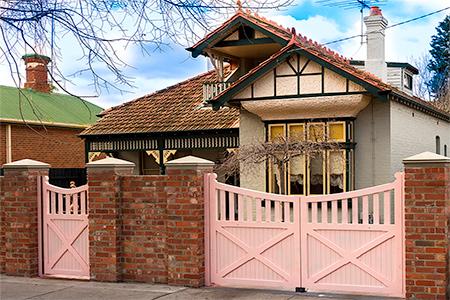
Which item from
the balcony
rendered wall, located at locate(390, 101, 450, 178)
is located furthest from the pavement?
the balcony

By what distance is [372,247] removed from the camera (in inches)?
283

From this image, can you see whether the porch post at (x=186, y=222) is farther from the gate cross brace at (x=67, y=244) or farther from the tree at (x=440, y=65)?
the tree at (x=440, y=65)

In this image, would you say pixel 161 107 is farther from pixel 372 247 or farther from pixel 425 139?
Answer: pixel 372 247

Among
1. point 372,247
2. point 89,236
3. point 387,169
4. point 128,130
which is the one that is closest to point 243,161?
point 387,169

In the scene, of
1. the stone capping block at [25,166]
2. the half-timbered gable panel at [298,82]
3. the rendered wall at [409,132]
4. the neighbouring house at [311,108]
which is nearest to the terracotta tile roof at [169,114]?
the neighbouring house at [311,108]

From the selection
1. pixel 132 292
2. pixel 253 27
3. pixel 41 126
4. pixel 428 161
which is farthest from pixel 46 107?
pixel 428 161

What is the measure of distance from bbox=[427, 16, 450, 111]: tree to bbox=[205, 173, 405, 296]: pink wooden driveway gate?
108ft

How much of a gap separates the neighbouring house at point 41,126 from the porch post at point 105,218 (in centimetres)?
1431

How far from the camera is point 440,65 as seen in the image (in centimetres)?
4000

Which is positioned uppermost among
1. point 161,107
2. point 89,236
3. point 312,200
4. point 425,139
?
point 161,107

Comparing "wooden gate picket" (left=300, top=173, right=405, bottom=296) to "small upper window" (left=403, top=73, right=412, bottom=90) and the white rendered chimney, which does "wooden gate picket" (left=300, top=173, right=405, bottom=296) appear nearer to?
the white rendered chimney

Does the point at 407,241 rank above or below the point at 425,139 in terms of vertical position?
below

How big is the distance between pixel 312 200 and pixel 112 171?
9.63ft

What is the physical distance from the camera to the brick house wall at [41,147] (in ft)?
79.8
